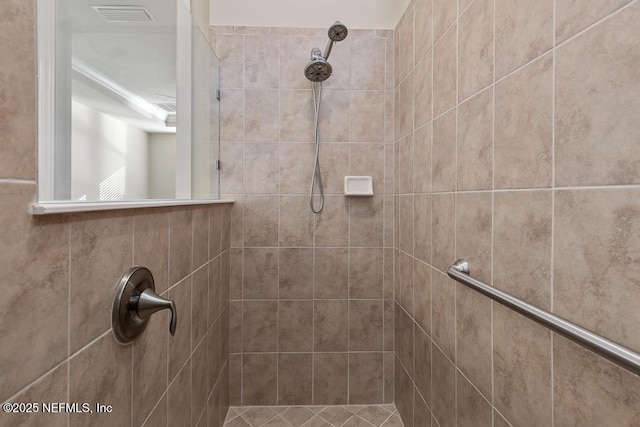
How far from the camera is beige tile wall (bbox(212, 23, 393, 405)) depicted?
170 cm

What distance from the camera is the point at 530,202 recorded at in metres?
0.67

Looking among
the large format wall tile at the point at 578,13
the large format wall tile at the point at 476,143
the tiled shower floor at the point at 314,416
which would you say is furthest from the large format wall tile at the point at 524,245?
the tiled shower floor at the point at 314,416

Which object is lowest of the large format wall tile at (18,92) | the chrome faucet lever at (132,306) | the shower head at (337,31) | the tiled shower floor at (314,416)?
the tiled shower floor at (314,416)

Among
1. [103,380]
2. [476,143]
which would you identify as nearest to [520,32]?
[476,143]

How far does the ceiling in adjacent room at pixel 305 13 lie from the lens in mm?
1668

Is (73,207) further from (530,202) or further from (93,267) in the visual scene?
(530,202)

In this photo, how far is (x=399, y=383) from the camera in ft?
5.38

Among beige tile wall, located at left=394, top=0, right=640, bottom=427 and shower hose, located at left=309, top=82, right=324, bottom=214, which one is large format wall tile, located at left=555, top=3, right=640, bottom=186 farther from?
shower hose, located at left=309, top=82, right=324, bottom=214

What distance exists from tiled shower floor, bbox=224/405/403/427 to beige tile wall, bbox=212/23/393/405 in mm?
41

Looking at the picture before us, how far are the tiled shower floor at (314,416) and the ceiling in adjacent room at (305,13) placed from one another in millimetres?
2181

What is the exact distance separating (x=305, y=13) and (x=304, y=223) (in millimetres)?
1205

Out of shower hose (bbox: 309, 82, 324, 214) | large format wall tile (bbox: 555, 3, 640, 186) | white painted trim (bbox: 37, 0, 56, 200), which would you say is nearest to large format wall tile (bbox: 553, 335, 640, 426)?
large format wall tile (bbox: 555, 3, 640, 186)

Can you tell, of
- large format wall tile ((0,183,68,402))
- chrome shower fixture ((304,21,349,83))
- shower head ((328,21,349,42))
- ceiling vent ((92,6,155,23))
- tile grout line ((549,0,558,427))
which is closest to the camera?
large format wall tile ((0,183,68,402))

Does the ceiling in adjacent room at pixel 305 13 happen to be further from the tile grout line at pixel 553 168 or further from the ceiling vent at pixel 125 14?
the tile grout line at pixel 553 168
